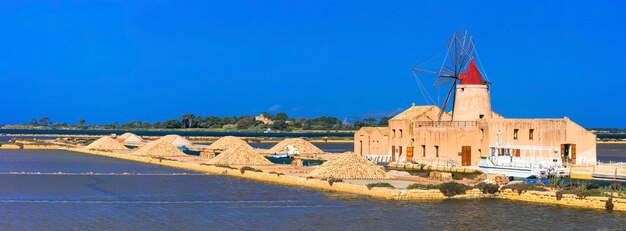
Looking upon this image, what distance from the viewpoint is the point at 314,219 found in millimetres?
17188

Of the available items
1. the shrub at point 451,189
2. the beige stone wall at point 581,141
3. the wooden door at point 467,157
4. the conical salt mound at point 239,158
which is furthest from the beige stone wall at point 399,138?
the shrub at point 451,189

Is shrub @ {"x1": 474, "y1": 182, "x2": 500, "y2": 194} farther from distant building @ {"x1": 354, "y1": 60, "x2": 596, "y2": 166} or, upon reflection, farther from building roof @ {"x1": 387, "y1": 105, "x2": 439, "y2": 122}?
building roof @ {"x1": 387, "y1": 105, "x2": 439, "y2": 122}

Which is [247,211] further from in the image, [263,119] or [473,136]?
[263,119]

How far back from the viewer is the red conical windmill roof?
1442 inches

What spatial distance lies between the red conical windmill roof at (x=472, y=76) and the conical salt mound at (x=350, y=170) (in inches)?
460

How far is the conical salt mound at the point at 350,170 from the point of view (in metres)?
25.9

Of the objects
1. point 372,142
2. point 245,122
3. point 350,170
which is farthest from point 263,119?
point 350,170

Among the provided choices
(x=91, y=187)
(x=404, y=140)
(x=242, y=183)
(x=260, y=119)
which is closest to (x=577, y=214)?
(x=242, y=183)

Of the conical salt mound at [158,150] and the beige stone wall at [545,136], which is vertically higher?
the beige stone wall at [545,136]

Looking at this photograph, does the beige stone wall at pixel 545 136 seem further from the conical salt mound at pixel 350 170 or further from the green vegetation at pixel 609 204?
the green vegetation at pixel 609 204

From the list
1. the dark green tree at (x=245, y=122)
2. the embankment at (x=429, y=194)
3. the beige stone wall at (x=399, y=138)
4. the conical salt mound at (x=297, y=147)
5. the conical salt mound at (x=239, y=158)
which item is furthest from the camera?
the dark green tree at (x=245, y=122)

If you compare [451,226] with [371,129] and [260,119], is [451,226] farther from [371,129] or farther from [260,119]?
[260,119]

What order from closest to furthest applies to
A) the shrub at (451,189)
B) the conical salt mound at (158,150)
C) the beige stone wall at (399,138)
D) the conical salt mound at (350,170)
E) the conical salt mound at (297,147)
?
the shrub at (451,189)
the conical salt mound at (350,170)
the beige stone wall at (399,138)
the conical salt mound at (158,150)
the conical salt mound at (297,147)

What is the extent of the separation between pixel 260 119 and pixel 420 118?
15664 cm
